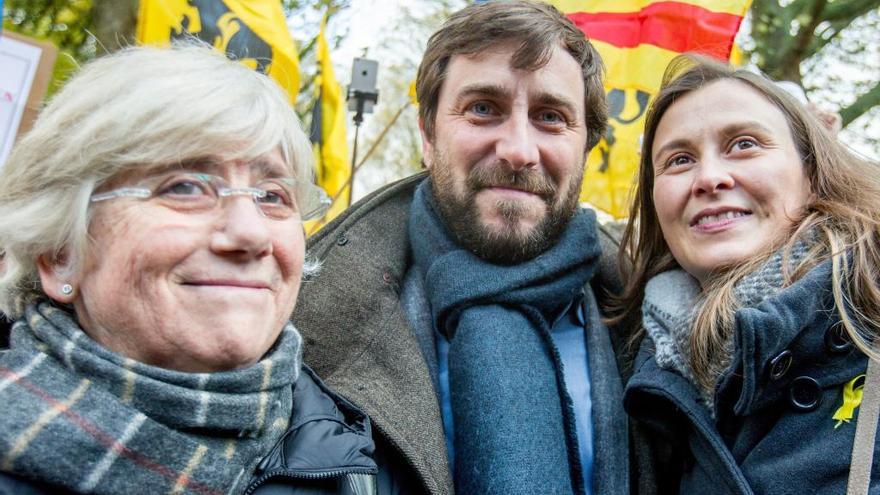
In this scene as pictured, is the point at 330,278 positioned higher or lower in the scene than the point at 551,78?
lower

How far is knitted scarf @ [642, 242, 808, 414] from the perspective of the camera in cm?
175

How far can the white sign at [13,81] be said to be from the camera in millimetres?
2934

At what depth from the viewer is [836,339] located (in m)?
1.66

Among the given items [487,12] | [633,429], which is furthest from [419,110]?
→ [633,429]

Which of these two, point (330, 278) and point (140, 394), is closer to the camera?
point (140, 394)

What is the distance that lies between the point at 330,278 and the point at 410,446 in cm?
63

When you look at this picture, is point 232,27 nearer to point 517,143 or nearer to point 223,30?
point 223,30

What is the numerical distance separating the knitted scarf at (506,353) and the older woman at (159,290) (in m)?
0.46

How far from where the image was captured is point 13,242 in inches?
58.4

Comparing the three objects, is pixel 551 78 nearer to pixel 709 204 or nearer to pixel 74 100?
pixel 709 204

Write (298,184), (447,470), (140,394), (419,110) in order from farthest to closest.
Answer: (419,110), (447,470), (298,184), (140,394)

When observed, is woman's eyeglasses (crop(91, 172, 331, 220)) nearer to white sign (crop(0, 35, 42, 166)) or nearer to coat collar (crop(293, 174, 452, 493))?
coat collar (crop(293, 174, 452, 493))

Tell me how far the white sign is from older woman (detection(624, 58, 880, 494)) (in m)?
2.38

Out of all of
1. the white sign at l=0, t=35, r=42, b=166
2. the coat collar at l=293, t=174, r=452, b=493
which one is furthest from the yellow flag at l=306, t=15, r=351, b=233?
the coat collar at l=293, t=174, r=452, b=493
